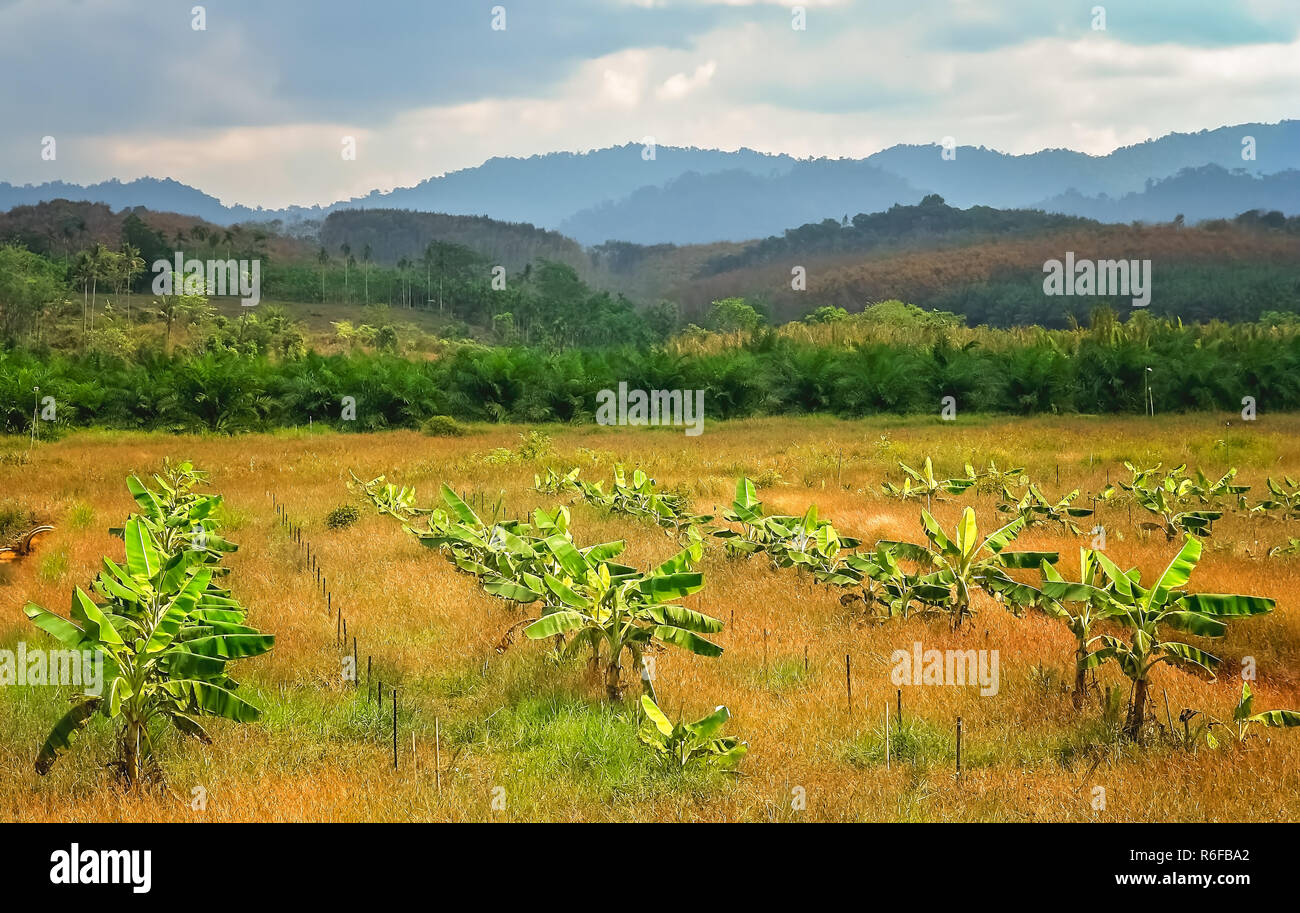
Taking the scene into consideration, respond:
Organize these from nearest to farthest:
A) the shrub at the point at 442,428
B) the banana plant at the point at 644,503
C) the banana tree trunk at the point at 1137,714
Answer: the banana tree trunk at the point at 1137,714 → the banana plant at the point at 644,503 → the shrub at the point at 442,428

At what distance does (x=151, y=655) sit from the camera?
4.54m

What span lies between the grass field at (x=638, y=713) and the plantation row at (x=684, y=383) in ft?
56.6

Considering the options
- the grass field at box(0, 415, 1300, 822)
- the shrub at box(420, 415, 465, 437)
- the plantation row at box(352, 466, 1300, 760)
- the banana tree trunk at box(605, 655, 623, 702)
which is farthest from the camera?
the shrub at box(420, 415, 465, 437)

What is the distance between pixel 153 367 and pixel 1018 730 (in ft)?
111

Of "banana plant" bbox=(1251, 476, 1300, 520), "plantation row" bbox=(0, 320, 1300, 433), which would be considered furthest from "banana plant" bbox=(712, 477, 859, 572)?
"plantation row" bbox=(0, 320, 1300, 433)

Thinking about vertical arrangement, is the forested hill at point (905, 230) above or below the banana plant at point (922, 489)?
above

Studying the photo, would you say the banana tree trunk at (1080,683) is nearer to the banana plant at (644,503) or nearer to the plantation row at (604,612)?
the plantation row at (604,612)

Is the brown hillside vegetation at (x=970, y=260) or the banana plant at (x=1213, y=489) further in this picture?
the brown hillside vegetation at (x=970, y=260)

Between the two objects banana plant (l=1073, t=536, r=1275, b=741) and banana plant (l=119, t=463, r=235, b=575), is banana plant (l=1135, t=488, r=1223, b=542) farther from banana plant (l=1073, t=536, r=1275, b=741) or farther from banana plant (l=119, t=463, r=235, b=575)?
banana plant (l=119, t=463, r=235, b=575)

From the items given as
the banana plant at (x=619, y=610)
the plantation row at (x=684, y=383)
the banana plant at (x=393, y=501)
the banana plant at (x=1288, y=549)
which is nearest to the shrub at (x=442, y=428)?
the plantation row at (x=684, y=383)

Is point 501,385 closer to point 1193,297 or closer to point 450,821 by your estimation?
point 450,821

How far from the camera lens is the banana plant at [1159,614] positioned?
5.08 meters

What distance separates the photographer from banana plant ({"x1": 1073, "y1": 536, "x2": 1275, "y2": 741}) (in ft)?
16.7
